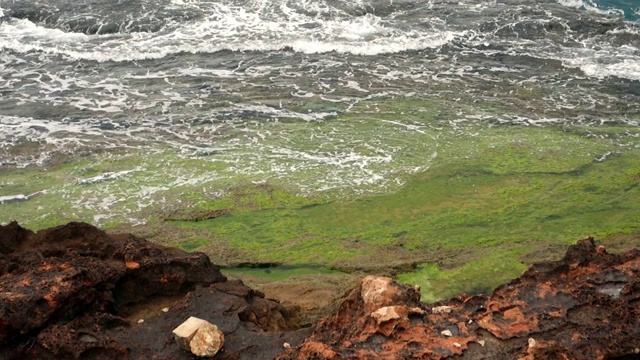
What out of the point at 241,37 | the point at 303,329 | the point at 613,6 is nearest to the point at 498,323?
the point at 303,329

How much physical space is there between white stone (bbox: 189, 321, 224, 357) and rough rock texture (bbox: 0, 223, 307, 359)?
0.10 m

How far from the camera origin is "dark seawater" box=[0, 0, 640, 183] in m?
15.5

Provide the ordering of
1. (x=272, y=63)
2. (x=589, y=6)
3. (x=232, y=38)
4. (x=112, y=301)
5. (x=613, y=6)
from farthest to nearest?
1. (x=613, y=6)
2. (x=589, y=6)
3. (x=232, y=38)
4. (x=272, y=63)
5. (x=112, y=301)

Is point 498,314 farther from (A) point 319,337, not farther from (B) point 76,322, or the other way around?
(B) point 76,322

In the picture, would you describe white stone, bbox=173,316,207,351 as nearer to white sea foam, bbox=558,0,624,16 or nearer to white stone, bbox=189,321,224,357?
Answer: white stone, bbox=189,321,224,357

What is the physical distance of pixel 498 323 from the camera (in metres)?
5.49

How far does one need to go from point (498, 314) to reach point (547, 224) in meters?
5.67

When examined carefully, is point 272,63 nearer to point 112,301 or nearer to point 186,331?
point 112,301

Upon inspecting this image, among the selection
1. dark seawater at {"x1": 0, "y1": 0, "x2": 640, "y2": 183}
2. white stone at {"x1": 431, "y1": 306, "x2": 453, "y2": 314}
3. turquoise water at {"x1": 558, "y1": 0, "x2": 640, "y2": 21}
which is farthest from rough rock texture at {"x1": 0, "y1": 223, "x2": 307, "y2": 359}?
turquoise water at {"x1": 558, "y1": 0, "x2": 640, "y2": 21}

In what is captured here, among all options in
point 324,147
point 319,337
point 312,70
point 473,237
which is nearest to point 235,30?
point 312,70

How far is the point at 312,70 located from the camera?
61.3 ft

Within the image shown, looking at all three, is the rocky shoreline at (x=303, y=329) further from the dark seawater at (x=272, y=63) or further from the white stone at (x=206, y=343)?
the dark seawater at (x=272, y=63)

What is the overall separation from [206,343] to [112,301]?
50.4 inches

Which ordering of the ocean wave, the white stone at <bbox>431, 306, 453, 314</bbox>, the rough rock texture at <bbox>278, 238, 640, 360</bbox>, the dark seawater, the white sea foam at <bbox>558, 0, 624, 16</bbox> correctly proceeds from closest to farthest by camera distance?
the rough rock texture at <bbox>278, 238, 640, 360</bbox>, the white stone at <bbox>431, 306, 453, 314</bbox>, the dark seawater, the ocean wave, the white sea foam at <bbox>558, 0, 624, 16</bbox>
